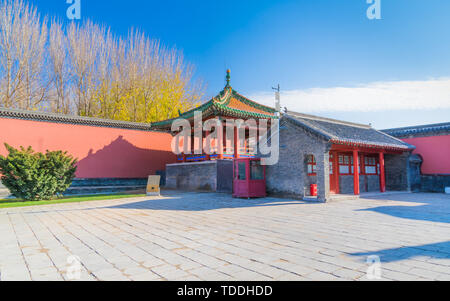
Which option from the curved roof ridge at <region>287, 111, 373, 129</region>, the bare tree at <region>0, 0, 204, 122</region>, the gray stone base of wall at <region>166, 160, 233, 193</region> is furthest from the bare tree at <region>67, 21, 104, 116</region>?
the curved roof ridge at <region>287, 111, 373, 129</region>

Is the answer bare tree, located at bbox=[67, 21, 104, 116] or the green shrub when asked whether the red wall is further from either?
bare tree, located at bbox=[67, 21, 104, 116]

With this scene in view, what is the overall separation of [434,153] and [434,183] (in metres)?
1.46

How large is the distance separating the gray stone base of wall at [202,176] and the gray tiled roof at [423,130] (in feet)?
30.9

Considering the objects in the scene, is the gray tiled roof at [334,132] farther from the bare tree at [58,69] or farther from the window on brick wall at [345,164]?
the bare tree at [58,69]

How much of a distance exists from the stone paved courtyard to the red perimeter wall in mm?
8742

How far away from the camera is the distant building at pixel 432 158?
498 inches

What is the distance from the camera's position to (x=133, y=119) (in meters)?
22.3

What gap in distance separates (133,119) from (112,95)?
263 cm

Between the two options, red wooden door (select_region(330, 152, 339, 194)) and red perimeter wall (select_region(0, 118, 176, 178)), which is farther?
red perimeter wall (select_region(0, 118, 176, 178))

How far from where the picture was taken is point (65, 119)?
47.3 feet

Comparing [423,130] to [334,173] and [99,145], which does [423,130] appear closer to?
[334,173]

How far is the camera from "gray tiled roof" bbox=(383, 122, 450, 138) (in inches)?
505
